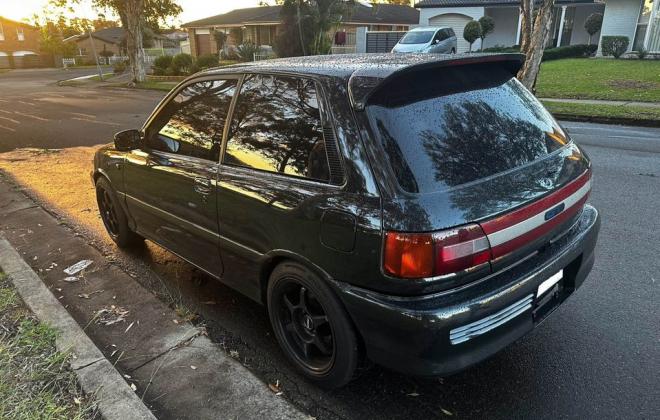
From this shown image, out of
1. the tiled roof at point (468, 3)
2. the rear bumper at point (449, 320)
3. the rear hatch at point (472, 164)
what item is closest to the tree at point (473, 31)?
the tiled roof at point (468, 3)

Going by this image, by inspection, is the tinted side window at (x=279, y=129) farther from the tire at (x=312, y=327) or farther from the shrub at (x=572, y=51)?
the shrub at (x=572, y=51)

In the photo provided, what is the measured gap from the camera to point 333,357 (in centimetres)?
258

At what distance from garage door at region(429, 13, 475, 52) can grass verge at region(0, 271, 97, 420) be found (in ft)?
99.2

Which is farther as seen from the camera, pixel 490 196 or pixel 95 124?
pixel 95 124

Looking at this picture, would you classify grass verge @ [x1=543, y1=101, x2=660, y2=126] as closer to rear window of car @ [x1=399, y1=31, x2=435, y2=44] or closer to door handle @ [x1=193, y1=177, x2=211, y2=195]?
rear window of car @ [x1=399, y1=31, x2=435, y2=44]

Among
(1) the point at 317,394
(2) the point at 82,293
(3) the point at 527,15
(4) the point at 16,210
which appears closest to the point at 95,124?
(4) the point at 16,210

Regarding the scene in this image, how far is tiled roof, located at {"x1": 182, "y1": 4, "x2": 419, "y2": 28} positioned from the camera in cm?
3941

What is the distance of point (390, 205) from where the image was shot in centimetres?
216

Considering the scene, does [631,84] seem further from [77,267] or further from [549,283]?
[77,267]

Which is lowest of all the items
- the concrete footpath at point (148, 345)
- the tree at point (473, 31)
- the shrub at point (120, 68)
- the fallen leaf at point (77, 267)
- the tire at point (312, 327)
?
the shrub at point (120, 68)

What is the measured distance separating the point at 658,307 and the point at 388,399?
6.89 ft

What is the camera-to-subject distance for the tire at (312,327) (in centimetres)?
245

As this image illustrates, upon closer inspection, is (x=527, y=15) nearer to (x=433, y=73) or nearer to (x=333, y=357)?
(x=433, y=73)

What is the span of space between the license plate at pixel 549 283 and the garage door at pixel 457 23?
97.4ft
